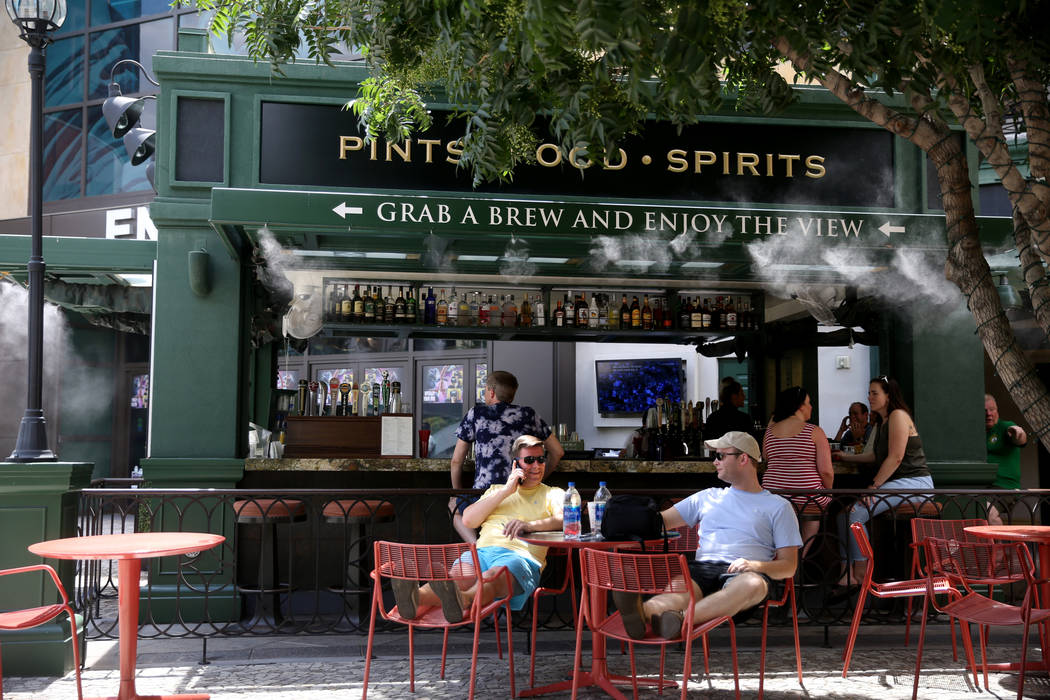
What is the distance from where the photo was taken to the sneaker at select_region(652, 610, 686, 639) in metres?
4.21

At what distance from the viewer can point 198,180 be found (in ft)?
24.3

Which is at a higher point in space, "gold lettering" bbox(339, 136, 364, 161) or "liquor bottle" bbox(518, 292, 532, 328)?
"gold lettering" bbox(339, 136, 364, 161)

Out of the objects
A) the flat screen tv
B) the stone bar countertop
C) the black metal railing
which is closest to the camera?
the black metal railing

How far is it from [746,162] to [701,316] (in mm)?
1924

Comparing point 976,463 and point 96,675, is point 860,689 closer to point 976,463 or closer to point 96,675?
point 976,463

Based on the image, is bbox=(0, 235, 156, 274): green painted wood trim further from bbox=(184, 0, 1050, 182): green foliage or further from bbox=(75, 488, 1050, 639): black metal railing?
bbox=(184, 0, 1050, 182): green foliage

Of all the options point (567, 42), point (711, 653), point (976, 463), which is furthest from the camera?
point (976, 463)

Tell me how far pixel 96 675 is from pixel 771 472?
467 cm

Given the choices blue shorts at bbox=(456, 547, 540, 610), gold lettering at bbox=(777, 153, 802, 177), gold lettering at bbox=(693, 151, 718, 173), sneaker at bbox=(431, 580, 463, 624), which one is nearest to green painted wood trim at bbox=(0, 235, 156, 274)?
blue shorts at bbox=(456, 547, 540, 610)

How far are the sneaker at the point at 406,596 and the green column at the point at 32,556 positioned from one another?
2.15 metres

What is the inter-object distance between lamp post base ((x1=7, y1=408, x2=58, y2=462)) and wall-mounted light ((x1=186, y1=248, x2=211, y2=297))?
1893 mm

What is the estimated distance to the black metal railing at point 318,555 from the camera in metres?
6.33

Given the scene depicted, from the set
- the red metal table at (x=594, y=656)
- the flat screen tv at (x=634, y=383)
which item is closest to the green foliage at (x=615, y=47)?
the red metal table at (x=594, y=656)

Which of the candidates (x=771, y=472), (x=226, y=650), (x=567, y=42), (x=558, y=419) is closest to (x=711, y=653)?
(x=771, y=472)
